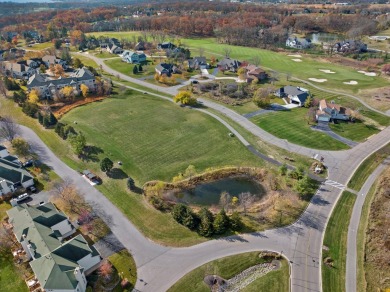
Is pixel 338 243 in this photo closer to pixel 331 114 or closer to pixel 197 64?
pixel 331 114

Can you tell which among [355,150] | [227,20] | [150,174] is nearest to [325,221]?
[355,150]

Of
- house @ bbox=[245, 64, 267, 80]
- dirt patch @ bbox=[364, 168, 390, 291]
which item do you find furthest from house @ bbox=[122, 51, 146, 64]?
dirt patch @ bbox=[364, 168, 390, 291]

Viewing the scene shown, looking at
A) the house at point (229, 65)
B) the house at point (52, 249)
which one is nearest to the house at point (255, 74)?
the house at point (229, 65)

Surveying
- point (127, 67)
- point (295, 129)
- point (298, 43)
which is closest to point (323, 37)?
point (298, 43)

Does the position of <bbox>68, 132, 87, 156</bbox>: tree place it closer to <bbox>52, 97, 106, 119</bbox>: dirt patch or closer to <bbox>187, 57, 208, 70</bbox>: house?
<bbox>52, 97, 106, 119</bbox>: dirt patch

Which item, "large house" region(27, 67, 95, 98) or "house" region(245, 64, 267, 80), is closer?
"large house" region(27, 67, 95, 98)
